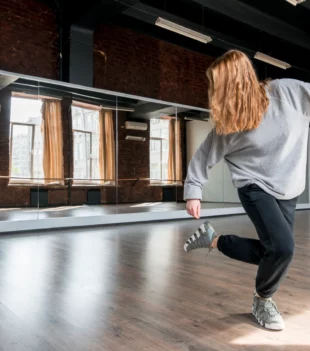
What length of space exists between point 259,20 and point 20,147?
5.17 meters

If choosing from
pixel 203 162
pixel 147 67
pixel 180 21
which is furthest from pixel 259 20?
pixel 203 162

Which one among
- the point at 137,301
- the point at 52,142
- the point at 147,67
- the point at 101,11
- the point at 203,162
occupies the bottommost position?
the point at 137,301

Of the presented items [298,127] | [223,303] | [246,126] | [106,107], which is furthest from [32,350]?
[106,107]

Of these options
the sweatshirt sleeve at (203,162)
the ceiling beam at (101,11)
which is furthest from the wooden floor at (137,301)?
the ceiling beam at (101,11)

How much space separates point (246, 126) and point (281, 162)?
0.24 metres

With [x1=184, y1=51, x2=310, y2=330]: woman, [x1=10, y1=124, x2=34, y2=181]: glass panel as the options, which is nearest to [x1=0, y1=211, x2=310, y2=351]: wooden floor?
[x1=184, y1=51, x2=310, y2=330]: woman

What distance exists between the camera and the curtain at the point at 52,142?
20.2 ft

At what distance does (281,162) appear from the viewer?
1.68m

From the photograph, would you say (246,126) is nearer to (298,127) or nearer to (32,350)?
(298,127)

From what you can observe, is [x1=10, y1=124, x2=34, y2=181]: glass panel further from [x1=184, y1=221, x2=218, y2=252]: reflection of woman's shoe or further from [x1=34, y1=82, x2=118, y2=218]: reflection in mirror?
[x1=184, y1=221, x2=218, y2=252]: reflection of woman's shoe

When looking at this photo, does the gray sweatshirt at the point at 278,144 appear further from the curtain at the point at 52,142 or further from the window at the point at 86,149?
the window at the point at 86,149

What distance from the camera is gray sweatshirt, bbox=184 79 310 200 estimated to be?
1673 millimetres

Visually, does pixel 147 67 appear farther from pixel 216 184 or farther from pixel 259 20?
pixel 216 184

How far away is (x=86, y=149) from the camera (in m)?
7.21
